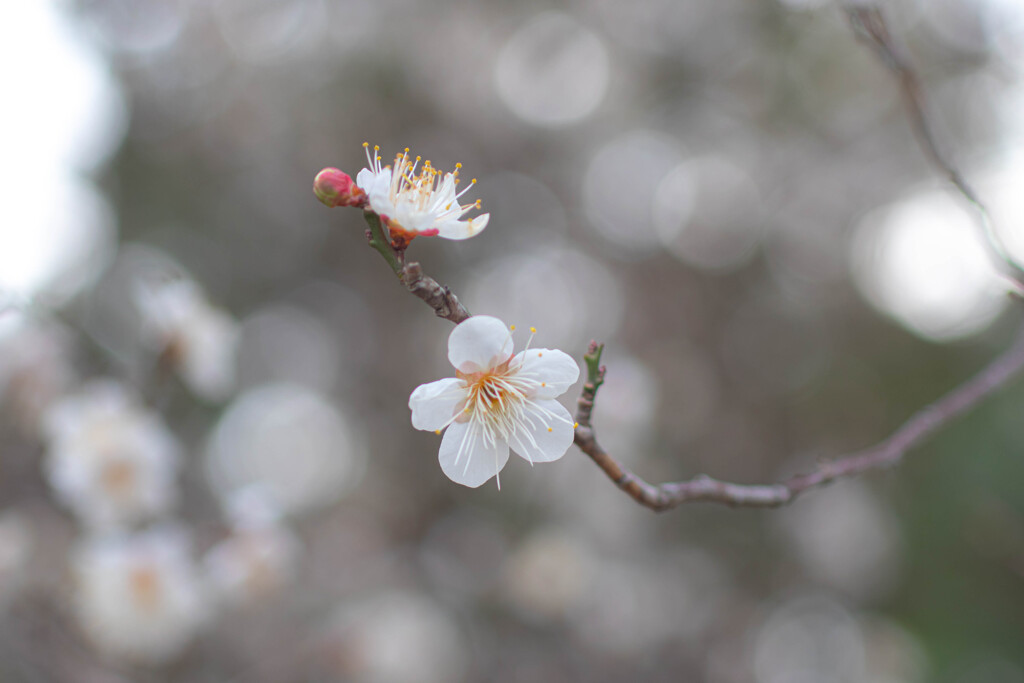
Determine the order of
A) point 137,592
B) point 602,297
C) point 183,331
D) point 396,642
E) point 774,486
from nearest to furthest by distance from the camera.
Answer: point 774,486
point 183,331
point 137,592
point 396,642
point 602,297

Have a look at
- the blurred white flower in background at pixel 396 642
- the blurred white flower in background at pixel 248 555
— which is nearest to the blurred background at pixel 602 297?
the blurred white flower in background at pixel 396 642

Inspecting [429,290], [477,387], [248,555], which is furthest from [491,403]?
[248,555]

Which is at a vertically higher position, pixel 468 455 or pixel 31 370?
pixel 468 455

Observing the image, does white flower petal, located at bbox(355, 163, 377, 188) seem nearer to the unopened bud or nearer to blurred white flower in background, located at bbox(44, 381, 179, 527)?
the unopened bud

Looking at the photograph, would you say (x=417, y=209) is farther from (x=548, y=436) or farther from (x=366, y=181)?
(x=548, y=436)

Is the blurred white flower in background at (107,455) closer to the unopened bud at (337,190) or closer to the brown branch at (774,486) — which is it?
the unopened bud at (337,190)

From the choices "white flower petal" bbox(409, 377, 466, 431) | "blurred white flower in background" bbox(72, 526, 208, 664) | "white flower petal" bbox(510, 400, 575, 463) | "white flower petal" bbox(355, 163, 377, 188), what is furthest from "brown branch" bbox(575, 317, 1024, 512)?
"blurred white flower in background" bbox(72, 526, 208, 664)

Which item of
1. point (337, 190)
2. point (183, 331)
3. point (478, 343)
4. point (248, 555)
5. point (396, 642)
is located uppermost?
point (337, 190)
